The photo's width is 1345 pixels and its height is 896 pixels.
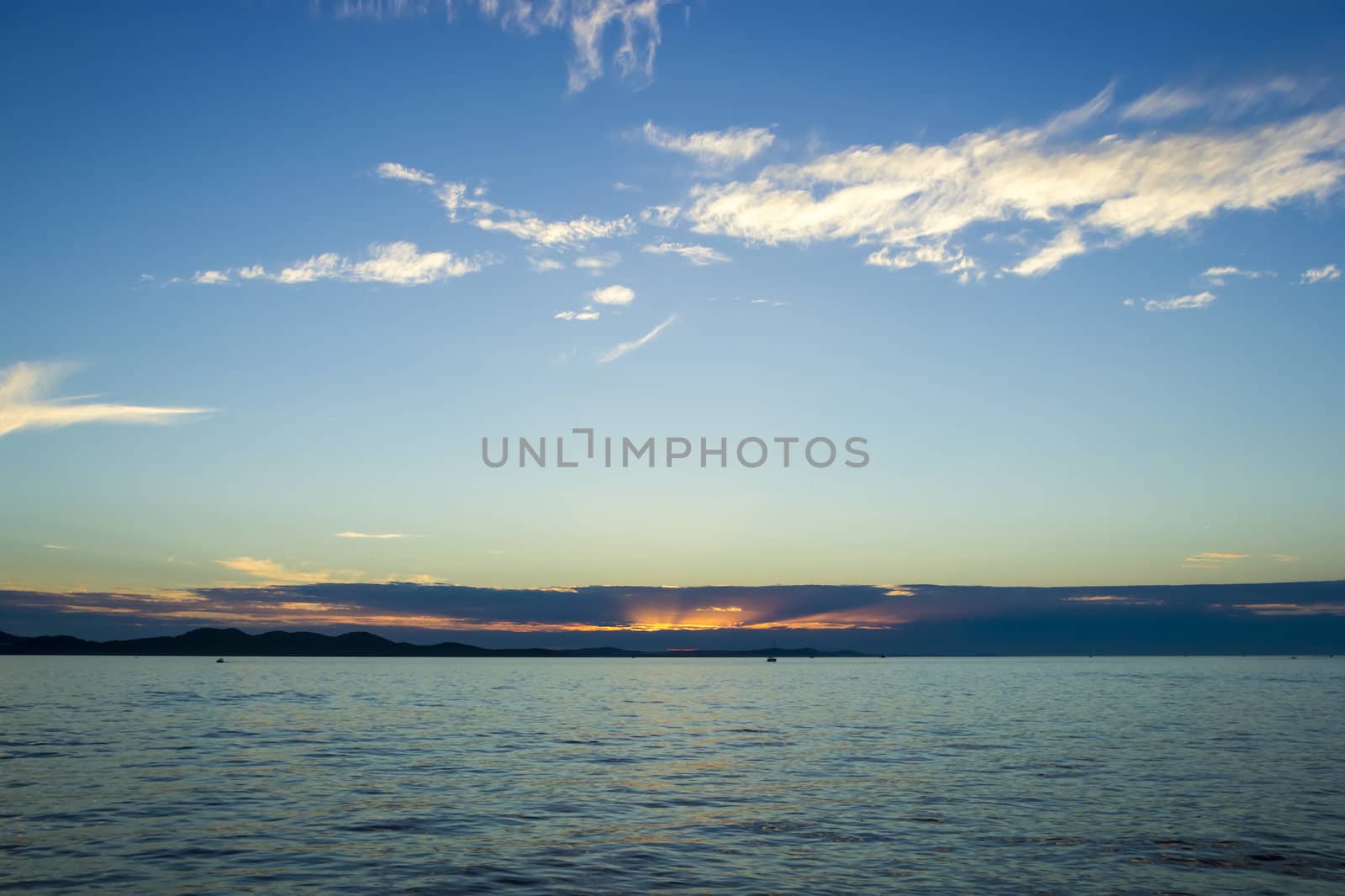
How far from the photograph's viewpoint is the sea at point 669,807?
24438 millimetres

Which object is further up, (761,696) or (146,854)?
(146,854)

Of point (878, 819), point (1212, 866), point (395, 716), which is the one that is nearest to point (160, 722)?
point (395, 716)

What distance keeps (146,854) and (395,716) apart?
55361 mm

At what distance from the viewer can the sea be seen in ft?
Answer: 80.2

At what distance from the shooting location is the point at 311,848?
90.0ft

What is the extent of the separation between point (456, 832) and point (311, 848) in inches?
177

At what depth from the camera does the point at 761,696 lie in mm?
123875

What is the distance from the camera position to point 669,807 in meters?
34.9

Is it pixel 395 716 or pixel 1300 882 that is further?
pixel 395 716

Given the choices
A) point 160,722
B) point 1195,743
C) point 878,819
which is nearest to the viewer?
point 878,819

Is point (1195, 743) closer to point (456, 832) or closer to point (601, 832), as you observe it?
point (601, 832)

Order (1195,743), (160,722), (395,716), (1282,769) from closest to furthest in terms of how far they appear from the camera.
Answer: (1282,769), (1195,743), (160,722), (395,716)

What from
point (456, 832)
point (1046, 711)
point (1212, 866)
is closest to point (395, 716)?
point (456, 832)

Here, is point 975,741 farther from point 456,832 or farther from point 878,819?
point 456,832
